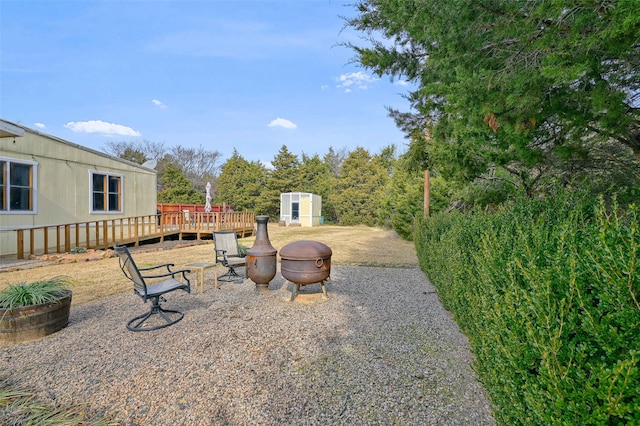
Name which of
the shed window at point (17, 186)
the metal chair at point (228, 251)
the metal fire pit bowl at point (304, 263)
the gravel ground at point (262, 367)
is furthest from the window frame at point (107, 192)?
the metal fire pit bowl at point (304, 263)

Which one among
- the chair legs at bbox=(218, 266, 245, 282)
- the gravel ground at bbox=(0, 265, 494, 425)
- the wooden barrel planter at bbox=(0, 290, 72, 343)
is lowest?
the gravel ground at bbox=(0, 265, 494, 425)

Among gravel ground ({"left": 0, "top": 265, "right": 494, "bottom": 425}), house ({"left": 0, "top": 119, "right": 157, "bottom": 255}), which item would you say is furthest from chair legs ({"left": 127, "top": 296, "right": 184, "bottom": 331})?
house ({"left": 0, "top": 119, "right": 157, "bottom": 255})

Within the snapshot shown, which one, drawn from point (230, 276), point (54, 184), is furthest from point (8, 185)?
point (230, 276)

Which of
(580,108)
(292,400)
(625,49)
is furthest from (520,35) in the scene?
(292,400)

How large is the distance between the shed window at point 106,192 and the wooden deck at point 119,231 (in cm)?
51

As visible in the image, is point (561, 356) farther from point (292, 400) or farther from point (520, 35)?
point (520, 35)

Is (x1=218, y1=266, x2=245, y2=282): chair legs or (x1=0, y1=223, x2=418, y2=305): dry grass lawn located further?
(x1=218, y1=266, x2=245, y2=282): chair legs

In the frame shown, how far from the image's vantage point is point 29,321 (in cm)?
345

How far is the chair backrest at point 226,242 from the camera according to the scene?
6441 millimetres

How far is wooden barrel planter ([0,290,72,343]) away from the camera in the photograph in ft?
11.1

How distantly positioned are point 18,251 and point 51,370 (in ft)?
24.1

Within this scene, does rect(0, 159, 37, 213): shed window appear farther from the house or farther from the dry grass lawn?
the dry grass lawn

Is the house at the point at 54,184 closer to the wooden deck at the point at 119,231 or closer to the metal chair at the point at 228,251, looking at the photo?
the wooden deck at the point at 119,231

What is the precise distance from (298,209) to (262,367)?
2242 centimetres
